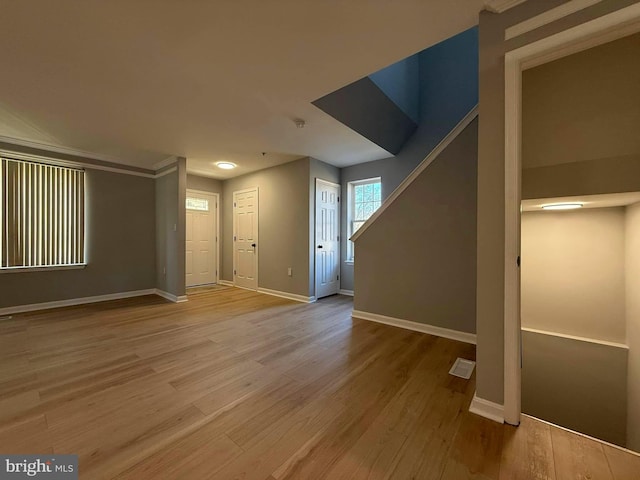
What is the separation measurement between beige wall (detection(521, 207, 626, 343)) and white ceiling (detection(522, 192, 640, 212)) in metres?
0.24

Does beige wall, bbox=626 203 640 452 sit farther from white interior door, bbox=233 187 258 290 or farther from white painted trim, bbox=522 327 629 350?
white interior door, bbox=233 187 258 290

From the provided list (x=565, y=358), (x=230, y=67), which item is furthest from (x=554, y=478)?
(x=230, y=67)

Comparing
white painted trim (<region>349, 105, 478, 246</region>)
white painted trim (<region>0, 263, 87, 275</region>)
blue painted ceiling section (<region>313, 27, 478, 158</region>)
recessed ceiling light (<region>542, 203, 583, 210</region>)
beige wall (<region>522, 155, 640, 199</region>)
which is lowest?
white painted trim (<region>0, 263, 87, 275</region>)

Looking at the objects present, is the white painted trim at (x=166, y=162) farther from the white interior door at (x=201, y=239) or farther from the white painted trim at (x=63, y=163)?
the white interior door at (x=201, y=239)

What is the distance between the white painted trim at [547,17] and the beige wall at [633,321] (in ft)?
7.28

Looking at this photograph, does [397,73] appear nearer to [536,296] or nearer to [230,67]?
[230,67]

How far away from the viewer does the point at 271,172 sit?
5164 millimetres

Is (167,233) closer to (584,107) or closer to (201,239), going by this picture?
(201,239)

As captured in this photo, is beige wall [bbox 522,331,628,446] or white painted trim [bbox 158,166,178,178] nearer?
beige wall [bbox 522,331,628,446]

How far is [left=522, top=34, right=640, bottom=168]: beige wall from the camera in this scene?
1985mm

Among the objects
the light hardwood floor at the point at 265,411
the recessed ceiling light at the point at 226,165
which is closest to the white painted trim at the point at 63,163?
the recessed ceiling light at the point at 226,165

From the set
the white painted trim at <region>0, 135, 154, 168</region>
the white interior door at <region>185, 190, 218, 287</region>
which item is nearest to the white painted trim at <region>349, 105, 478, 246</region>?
the white interior door at <region>185, 190, 218, 287</region>

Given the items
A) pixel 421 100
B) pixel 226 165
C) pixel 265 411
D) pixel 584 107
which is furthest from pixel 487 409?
pixel 226 165

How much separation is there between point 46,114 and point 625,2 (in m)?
5.09
